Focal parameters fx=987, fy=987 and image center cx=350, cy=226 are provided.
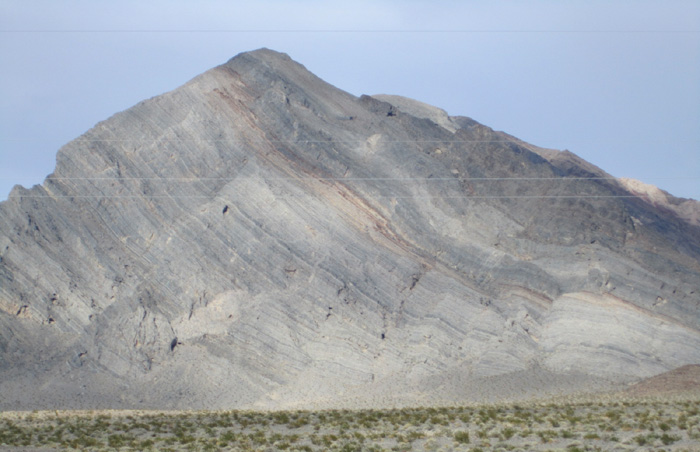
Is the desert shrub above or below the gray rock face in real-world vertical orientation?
below

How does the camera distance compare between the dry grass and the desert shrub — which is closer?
the dry grass

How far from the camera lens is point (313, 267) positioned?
204 ft

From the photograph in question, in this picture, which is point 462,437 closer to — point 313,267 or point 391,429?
point 391,429

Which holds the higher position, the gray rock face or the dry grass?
the gray rock face

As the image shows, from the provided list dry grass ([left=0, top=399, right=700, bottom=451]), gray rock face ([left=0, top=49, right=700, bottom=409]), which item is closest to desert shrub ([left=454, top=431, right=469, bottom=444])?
dry grass ([left=0, top=399, right=700, bottom=451])

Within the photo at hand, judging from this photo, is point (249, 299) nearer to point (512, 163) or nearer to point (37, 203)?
point (37, 203)

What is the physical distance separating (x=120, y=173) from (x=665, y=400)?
127 ft

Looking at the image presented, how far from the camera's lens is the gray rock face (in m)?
57.6

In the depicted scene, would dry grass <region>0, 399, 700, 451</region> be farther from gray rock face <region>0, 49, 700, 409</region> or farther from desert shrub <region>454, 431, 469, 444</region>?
gray rock face <region>0, 49, 700, 409</region>

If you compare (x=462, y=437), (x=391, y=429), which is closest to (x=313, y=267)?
(x=391, y=429)

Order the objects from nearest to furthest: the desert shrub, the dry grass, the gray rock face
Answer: the dry grass
the desert shrub
the gray rock face

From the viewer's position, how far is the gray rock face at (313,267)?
2267 inches

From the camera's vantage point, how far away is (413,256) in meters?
63.5

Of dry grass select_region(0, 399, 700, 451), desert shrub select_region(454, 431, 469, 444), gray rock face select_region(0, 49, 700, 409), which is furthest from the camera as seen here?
gray rock face select_region(0, 49, 700, 409)
